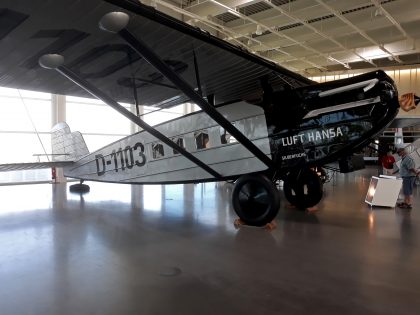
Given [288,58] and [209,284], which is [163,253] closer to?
[209,284]

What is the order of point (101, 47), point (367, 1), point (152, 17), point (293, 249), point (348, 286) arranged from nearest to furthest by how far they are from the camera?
point (348, 286) → point (152, 17) → point (293, 249) → point (101, 47) → point (367, 1)

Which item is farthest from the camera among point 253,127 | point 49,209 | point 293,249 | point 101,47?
point 49,209

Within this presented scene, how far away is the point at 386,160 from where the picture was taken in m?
12.9

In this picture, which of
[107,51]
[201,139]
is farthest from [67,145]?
[107,51]

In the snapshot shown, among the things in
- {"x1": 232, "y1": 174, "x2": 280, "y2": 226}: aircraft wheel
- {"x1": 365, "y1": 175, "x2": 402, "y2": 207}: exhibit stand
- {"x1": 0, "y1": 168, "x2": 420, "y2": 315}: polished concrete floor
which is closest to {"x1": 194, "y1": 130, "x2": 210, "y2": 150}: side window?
{"x1": 232, "y1": 174, "x2": 280, "y2": 226}: aircraft wheel

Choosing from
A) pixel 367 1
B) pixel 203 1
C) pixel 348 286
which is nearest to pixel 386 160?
pixel 367 1

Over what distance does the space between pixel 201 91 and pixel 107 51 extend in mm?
1621

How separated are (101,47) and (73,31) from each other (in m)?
0.67

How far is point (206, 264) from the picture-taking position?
11.9ft

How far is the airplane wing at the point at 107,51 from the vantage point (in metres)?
3.61

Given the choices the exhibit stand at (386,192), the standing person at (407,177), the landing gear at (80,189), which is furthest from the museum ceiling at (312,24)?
the exhibit stand at (386,192)

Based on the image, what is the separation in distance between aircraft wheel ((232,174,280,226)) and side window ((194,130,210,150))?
123 cm

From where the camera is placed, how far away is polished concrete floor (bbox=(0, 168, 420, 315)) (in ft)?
8.80

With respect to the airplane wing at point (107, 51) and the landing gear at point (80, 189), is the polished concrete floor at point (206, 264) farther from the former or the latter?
the landing gear at point (80, 189)
